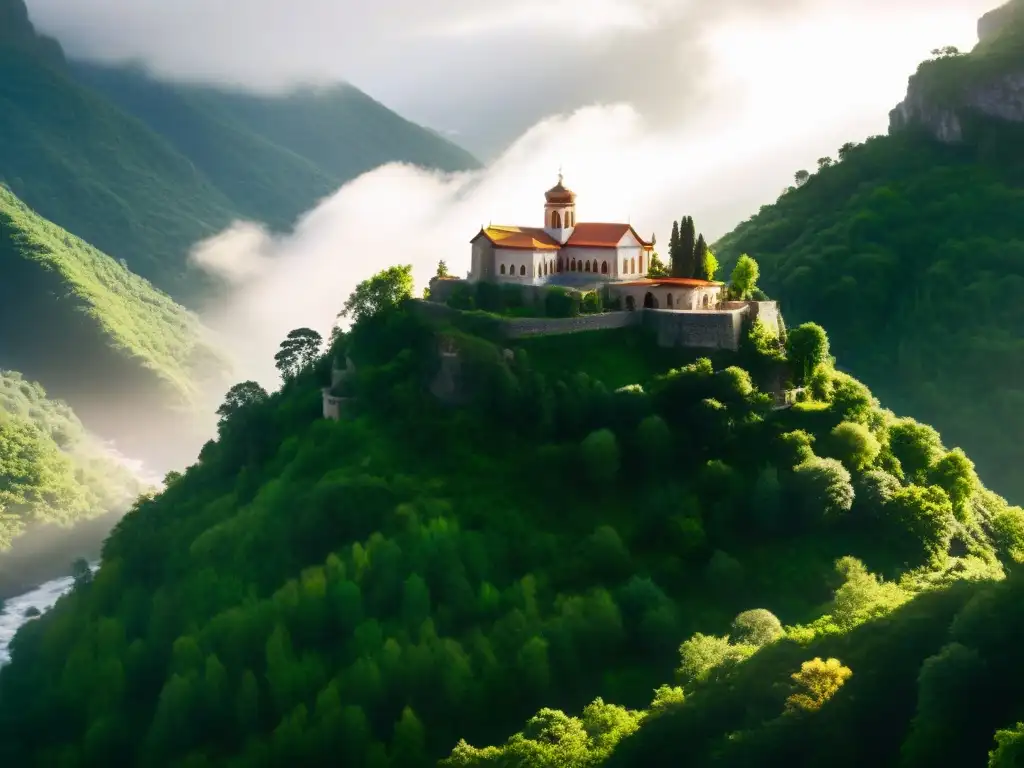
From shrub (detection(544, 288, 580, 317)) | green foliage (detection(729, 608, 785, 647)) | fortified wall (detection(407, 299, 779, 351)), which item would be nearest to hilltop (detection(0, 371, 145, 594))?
fortified wall (detection(407, 299, 779, 351))

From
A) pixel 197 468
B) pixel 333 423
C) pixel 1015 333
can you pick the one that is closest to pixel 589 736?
pixel 333 423

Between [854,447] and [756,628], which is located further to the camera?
[854,447]

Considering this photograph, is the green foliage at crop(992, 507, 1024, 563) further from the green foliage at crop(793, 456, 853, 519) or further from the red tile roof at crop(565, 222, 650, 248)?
the red tile roof at crop(565, 222, 650, 248)

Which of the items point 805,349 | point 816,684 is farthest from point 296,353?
point 816,684

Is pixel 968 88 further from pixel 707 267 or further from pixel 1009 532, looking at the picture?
pixel 1009 532

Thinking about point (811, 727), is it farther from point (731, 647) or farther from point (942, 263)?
point (942, 263)

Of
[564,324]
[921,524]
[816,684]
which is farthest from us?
[564,324]
